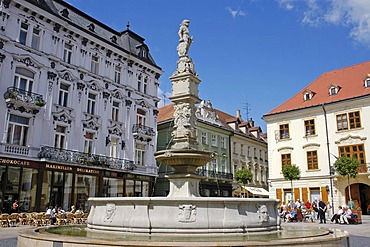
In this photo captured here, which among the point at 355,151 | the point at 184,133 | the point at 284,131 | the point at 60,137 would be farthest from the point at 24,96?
the point at 355,151

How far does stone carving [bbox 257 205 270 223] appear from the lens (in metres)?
8.85

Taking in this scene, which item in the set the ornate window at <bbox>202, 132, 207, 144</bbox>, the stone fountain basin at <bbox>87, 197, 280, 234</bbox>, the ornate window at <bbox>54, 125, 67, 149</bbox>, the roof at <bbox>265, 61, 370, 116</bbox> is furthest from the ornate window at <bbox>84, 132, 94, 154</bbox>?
the stone fountain basin at <bbox>87, 197, 280, 234</bbox>

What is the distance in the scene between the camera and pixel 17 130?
23.2 meters

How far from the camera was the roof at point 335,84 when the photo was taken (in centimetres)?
3375

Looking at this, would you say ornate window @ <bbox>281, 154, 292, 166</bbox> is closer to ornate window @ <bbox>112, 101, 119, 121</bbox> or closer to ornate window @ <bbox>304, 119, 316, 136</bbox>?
ornate window @ <bbox>304, 119, 316, 136</bbox>

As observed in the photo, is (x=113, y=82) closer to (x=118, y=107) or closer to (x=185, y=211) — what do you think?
(x=118, y=107)

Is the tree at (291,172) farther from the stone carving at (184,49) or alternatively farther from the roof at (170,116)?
the stone carving at (184,49)

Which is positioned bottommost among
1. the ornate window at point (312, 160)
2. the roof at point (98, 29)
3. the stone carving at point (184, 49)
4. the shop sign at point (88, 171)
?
the shop sign at point (88, 171)

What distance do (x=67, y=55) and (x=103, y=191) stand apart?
11125 millimetres

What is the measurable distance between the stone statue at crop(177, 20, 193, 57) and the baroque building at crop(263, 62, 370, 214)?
23888mm

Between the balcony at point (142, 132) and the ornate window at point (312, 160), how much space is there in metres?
15.5

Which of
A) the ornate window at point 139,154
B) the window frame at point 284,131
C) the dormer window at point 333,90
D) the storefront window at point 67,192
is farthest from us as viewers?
the window frame at point 284,131

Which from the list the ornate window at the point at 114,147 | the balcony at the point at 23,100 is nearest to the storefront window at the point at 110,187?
the ornate window at the point at 114,147

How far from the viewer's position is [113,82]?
30547mm
